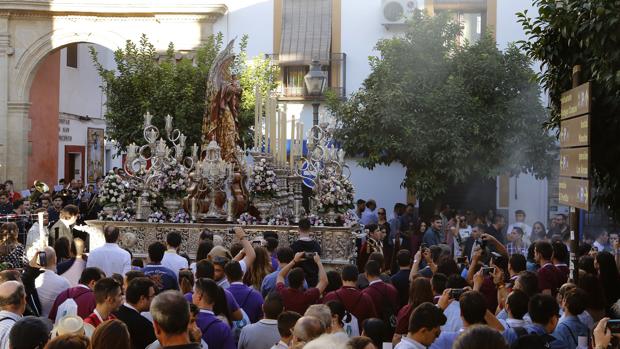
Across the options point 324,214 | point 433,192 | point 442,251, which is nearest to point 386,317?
point 442,251

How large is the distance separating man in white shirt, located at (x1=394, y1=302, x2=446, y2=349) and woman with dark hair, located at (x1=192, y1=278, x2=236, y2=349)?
1280mm

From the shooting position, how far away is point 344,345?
5297 mm

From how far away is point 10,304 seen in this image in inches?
290

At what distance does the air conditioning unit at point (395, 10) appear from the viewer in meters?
28.4

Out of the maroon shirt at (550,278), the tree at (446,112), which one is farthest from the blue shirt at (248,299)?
the tree at (446,112)

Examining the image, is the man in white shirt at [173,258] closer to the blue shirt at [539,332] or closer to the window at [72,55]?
the blue shirt at [539,332]

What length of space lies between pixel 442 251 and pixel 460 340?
21.3 ft

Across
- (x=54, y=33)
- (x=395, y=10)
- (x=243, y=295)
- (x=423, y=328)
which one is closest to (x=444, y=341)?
(x=423, y=328)

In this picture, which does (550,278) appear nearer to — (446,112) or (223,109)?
(223,109)

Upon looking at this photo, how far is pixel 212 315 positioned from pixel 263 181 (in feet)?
32.3

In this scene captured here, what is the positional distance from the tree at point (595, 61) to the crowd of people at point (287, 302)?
916 mm

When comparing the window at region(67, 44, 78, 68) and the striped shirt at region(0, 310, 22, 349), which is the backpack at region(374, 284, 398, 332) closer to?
the striped shirt at region(0, 310, 22, 349)

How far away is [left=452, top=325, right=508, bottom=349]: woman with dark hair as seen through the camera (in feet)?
16.6

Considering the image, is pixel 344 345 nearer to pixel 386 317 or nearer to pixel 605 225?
pixel 386 317
